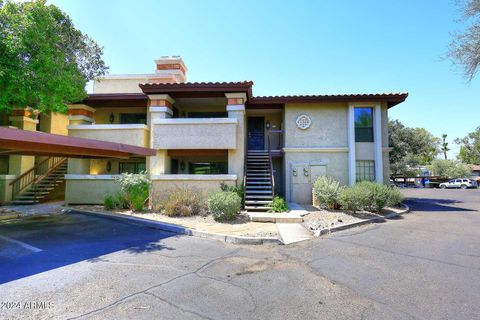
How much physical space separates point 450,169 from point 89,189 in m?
55.0

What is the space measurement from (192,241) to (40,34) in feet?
32.3

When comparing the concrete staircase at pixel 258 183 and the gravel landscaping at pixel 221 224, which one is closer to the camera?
the gravel landscaping at pixel 221 224

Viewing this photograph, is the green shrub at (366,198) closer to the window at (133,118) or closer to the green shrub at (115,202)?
the green shrub at (115,202)

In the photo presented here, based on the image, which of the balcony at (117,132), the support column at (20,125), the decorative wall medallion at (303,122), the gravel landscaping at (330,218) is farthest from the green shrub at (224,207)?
the support column at (20,125)

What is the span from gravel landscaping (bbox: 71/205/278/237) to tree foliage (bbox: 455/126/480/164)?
6341 centimetres

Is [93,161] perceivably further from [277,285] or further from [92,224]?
[277,285]

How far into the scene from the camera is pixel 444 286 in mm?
4457

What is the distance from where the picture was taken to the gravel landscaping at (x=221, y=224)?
8211 millimetres

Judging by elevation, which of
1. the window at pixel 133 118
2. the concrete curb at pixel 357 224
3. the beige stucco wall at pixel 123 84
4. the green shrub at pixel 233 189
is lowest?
the concrete curb at pixel 357 224

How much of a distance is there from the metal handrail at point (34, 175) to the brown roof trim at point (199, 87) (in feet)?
28.7

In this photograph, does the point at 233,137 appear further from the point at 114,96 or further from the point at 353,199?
the point at 114,96

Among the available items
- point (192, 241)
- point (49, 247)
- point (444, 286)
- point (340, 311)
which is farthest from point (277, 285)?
point (49, 247)

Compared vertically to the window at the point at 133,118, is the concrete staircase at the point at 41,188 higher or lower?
lower

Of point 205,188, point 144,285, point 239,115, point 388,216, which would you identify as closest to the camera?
point 144,285
